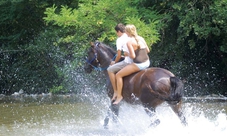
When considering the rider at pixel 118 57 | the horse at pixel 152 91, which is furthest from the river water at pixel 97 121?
the rider at pixel 118 57

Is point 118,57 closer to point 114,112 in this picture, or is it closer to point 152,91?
point 114,112

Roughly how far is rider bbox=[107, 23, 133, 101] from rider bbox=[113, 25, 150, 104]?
0.53 ft

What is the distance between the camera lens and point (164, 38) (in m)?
18.2

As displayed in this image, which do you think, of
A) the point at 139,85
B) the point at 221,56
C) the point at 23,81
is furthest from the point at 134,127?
the point at 23,81

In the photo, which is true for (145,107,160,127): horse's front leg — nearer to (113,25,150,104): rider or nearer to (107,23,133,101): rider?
(113,25,150,104): rider

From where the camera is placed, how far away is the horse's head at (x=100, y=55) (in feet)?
36.3

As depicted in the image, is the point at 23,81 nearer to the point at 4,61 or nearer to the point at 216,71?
the point at 4,61

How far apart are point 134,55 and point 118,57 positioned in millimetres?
742

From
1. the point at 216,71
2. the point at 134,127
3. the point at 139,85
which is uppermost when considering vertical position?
the point at 139,85

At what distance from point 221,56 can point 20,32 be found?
9950 mm

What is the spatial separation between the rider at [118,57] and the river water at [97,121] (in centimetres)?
62

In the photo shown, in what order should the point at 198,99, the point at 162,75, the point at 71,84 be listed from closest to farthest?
the point at 162,75 → the point at 198,99 → the point at 71,84

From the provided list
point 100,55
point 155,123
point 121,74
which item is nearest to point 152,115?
point 155,123

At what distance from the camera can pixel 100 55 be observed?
1114 cm
